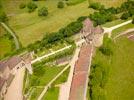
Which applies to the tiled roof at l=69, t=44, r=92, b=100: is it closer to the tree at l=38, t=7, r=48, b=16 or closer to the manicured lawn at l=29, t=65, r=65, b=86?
the manicured lawn at l=29, t=65, r=65, b=86

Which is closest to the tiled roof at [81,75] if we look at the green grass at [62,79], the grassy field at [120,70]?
the green grass at [62,79]

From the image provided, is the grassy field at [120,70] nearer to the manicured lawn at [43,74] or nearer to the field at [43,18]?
the manicured lawn at [43,74]

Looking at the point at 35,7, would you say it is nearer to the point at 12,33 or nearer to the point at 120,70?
the point at 12,33

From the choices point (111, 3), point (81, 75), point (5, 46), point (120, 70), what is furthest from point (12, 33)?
point (120, 70)

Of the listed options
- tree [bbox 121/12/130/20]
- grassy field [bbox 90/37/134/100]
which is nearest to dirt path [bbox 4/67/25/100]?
grassy field [bbox 90/37/134/100]

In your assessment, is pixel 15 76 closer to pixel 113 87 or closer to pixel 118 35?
pixel 113 87

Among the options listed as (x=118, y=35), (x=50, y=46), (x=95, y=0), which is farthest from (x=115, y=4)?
(x=50, y=46)

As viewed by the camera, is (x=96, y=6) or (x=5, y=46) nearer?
(x=5, y=46)
